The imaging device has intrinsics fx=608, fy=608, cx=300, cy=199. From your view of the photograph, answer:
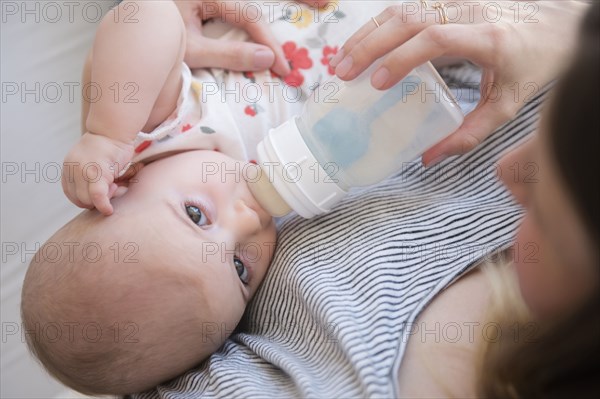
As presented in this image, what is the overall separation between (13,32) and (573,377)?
4.64ft

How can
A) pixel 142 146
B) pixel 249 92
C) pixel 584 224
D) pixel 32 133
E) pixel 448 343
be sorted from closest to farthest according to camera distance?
pixel 584 224
pixel 448 343
pixel 142 146
pixel 249 92
pixel 32 133

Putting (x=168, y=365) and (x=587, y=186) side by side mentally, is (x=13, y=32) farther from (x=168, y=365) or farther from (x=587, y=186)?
(x=587, y=186)

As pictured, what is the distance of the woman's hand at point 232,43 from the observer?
3.57 ft

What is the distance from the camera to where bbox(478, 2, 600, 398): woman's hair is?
45 centimetres

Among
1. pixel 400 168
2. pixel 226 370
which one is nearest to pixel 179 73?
pixel 400 168

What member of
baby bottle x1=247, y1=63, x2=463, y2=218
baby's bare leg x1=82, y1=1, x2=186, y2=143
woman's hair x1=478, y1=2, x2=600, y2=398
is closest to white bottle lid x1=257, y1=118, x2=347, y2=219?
baby bottle x1=247, y1=63, x2=463, y2=218

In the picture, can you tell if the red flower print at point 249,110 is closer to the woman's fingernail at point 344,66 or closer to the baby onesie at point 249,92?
the baby onesie at point 249,92

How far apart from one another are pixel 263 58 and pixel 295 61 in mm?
78

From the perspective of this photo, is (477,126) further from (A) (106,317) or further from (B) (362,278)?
(A) (106,317)

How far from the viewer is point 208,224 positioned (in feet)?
2.97

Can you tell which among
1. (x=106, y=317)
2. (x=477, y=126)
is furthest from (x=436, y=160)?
(x=106, y=317)

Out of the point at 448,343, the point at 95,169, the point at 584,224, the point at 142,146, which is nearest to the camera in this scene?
the point at 584,224

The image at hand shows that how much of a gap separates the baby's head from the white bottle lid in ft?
0.24

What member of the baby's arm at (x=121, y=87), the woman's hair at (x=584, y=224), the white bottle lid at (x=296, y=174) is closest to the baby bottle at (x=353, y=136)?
the white bottle lid at (x=296, y=174)
